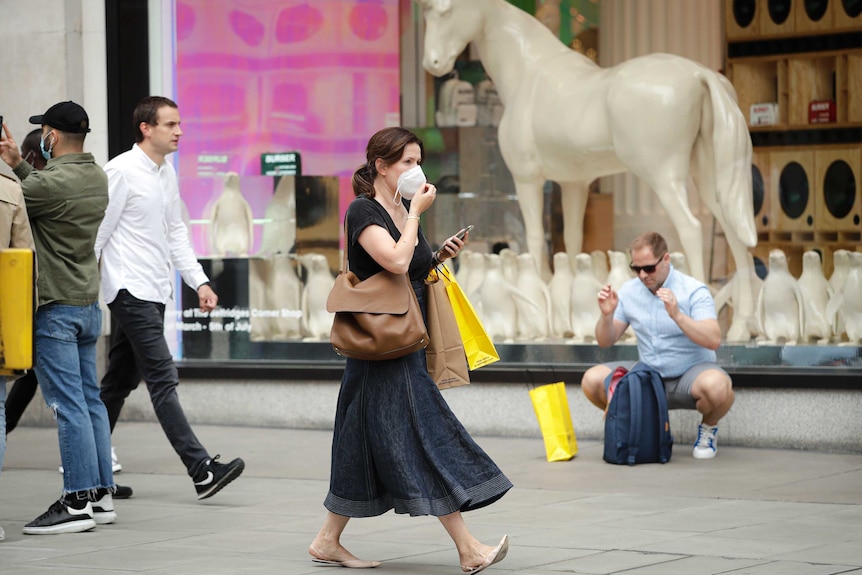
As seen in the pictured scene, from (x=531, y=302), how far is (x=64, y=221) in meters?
4.44

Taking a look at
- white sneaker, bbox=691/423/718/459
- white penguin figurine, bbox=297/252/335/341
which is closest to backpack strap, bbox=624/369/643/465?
white sneaker, bbox=691/423/718/459

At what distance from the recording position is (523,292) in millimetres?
10594

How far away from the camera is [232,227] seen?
446 inches

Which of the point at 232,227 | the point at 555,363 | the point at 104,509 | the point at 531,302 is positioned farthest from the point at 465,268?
the point at 104,509

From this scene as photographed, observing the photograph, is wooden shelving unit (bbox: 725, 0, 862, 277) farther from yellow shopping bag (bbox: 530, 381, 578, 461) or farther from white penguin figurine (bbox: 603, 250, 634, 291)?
yellow shopping bag (bbox: 530, 381, 578, 461)

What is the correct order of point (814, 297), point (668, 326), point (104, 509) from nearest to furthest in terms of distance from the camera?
point (104, 509) < point (668, 326) < point (814, 297)

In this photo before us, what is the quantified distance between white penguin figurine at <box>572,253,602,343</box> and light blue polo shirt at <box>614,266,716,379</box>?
4.85 feet

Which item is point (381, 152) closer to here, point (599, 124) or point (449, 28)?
point (599, 124)

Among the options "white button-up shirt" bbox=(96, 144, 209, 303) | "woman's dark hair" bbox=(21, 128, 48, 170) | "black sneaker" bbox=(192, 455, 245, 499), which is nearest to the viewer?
"black sneaker" bbox=(192, 455, 245, 499)

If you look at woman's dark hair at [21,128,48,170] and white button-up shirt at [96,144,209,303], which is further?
woman's dark hair at [21,128,48,170]

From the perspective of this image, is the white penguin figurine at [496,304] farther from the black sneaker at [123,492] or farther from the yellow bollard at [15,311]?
the yellow bollard at [15,311]

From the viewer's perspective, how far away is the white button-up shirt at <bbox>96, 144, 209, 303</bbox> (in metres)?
7.57

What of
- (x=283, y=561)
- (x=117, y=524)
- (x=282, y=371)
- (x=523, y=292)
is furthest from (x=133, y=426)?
(x=283, y=561)

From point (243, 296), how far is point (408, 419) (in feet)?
19.2
